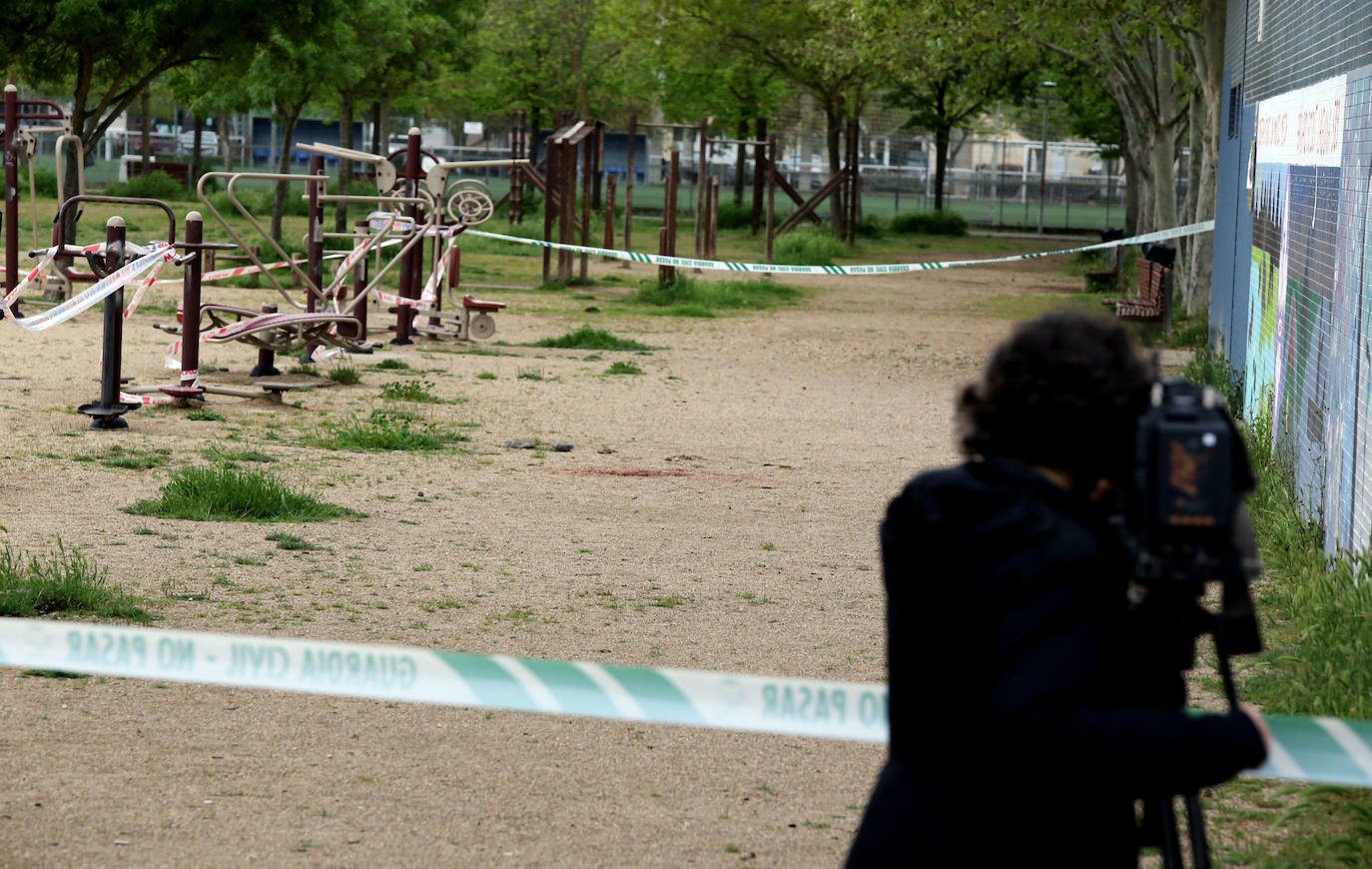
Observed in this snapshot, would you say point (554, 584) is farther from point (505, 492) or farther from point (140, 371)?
point (140, 371)

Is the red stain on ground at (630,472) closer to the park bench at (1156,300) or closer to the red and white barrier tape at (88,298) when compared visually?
the red and white barrier tape at (88,298)

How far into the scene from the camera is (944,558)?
1.97 meters

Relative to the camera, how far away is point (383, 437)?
9.78 m

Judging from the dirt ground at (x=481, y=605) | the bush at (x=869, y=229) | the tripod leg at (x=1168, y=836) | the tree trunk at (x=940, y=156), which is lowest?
the dirt ground at (x=481, y=605)

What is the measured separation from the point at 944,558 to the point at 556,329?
52.1ft

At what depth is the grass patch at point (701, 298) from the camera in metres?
20.7

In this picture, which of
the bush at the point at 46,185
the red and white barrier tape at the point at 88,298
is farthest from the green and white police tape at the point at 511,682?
the bush at the point at 46,185

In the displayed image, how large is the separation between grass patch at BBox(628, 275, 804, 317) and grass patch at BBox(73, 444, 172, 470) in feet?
37.6

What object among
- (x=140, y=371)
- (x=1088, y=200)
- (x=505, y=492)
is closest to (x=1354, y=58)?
(x=505, y=492)

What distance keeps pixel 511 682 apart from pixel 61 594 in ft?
11.6

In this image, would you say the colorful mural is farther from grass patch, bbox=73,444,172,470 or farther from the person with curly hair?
grass patch, bbox=73,444,172,470

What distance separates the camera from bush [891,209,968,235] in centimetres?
4019

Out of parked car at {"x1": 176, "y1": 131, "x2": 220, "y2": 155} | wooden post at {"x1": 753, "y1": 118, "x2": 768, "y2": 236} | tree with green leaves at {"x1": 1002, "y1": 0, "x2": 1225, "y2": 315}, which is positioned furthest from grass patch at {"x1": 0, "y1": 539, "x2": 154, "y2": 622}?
parked car at {"x1": 176, "y1": 131, "x2": 220, "y2": 155}

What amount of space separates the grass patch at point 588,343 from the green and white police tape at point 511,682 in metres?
13.1
